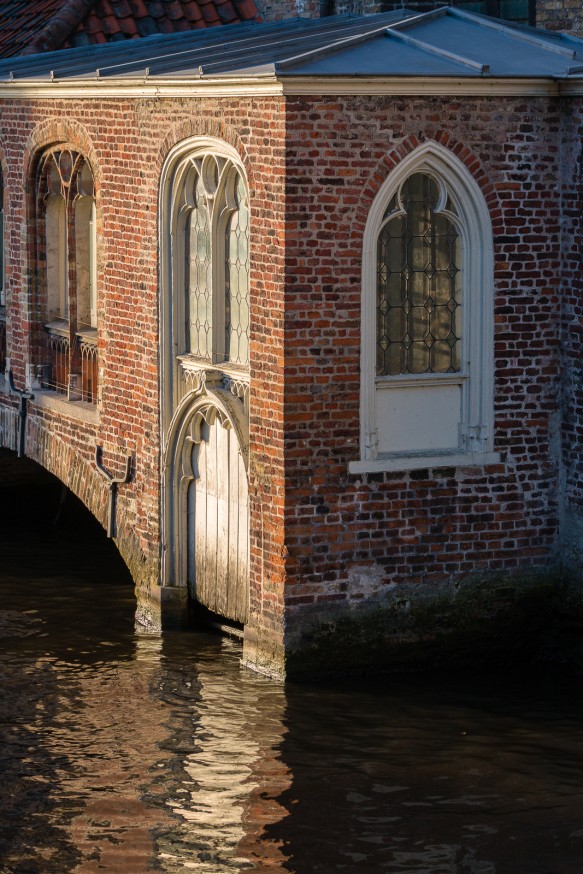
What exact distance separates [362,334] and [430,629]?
221 centimetres

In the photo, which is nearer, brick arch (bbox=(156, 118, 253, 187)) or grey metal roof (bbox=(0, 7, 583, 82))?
grey metal roof (bbox=(0, 7, 583, 82))

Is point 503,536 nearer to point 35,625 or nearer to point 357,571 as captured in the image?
point 357,571

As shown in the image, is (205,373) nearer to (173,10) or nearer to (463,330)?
(463,330)

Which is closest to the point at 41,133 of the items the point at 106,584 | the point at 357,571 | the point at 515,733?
the point at 106,584

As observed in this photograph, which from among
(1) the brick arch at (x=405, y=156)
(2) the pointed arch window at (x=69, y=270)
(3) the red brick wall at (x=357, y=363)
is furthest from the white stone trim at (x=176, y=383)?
(2) the pointed arch window at (x=69, y=270)

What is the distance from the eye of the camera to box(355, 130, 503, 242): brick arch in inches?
489

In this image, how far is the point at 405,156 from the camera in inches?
490

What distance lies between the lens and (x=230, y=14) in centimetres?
2053

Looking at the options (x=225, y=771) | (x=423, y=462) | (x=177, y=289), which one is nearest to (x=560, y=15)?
(x=177, y=289)

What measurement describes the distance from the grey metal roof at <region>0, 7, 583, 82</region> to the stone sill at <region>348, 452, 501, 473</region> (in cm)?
265

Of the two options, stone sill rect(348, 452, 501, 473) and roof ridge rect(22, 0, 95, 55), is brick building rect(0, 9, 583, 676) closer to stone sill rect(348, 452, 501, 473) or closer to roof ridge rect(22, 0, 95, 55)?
stone sill rect(348, 452, 501, 473)

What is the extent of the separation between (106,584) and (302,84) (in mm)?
6013

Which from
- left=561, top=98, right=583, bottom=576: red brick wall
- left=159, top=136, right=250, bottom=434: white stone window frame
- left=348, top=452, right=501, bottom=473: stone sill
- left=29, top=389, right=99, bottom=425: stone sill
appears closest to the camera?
left=348, top=452, right=501, bottom=473: stone sill

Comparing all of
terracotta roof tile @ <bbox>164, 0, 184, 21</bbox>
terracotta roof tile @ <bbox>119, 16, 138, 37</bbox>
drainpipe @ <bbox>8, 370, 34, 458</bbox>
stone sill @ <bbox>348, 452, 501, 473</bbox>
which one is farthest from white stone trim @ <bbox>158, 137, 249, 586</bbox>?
terracotta roof tile @ <bbox>164, 0, 184, 21</bbox>
